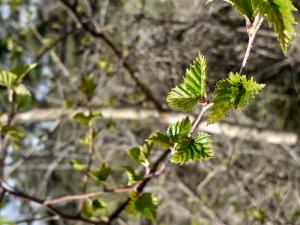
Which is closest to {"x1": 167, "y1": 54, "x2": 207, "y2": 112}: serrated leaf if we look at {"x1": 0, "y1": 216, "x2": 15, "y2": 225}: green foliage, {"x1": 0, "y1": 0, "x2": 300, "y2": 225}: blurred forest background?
{"x1": 0, "y1": 216, "x2": 15, "y2": 225}: green foliage

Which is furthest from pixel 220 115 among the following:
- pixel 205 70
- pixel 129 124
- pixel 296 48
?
pixel 129 124

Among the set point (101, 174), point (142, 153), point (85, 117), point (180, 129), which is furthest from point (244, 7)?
point (85, 117)

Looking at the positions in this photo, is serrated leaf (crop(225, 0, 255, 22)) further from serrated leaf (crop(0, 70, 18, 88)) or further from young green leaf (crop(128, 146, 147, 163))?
serrated leaf (crop(0, 70, 18, 88))

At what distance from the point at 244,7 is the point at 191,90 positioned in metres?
0.19

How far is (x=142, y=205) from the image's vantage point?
3.74ft

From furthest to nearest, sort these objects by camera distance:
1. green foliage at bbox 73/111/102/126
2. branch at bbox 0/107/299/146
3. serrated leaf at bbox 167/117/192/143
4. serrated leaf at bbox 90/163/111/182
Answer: branch at bbox 0/107/299/146 < green foliage at bbox 73/111/102/126 < serrated leaf at bbox 90/163/111/182 < serrated leaf at bbox 167/117/192/143

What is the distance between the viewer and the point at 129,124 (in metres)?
4.57

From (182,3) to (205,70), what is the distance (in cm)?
300

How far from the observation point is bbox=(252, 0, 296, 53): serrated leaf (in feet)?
2.15

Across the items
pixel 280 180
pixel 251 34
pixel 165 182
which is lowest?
pixel 165 182

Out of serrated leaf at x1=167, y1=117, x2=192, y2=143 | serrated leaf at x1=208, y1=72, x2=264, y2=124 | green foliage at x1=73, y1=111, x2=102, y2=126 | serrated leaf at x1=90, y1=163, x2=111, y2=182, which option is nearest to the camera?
serrated leaf at x1=208, y1=72, x2=264, y2=124

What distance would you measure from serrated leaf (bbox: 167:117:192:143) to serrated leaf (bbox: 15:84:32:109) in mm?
713

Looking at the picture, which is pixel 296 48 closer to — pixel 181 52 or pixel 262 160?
pixel 181 52

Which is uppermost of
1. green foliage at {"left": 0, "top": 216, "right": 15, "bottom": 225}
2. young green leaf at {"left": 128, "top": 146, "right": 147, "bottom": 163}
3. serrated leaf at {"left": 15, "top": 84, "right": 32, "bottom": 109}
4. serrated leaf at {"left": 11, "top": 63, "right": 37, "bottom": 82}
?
serrated leaf at {"left": 11, "top": 63, "right": 37, "bottom": 82}
